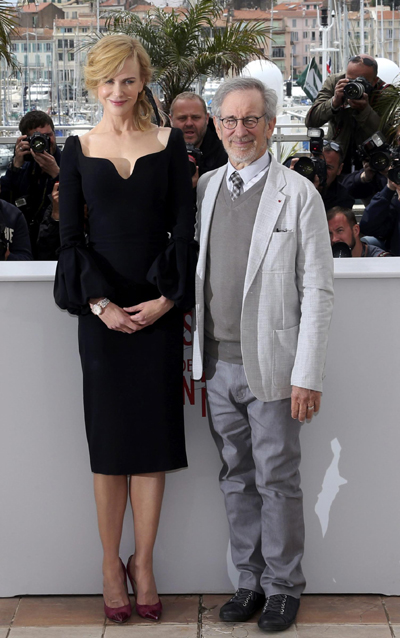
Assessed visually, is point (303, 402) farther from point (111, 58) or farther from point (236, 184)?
point (111, 58)

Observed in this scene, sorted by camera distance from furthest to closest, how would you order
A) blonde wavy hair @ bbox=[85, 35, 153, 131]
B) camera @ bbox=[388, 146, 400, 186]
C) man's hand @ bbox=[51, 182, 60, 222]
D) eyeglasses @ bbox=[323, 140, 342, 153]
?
eyeglasses @ bbox=[323, 140, 342, 153] → camera @ bbox=[388, 146, 400, 186] → man's hand @ bbox=[51, 182, 60, 222] → blonde wavy hair @ bbox=[85, 35, 153, 131]

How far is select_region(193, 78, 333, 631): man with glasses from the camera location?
2178 millimetres

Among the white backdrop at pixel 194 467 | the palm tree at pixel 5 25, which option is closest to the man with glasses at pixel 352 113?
the white backdrop at pixel 194 467

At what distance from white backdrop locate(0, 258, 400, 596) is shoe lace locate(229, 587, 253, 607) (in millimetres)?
145

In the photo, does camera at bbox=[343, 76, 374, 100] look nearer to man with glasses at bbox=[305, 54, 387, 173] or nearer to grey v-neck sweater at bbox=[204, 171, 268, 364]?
man with glasses at bbox=[305, 54, 387, 173]

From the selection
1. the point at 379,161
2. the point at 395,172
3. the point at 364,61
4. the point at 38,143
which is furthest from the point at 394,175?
the point at 38,143

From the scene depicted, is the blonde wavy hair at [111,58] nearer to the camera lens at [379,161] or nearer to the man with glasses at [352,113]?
the camera lens at [379,161]

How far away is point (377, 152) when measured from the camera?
403 cm

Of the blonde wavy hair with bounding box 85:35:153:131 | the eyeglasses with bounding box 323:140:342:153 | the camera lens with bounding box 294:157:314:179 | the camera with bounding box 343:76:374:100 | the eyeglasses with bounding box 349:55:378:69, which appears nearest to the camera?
the blonde wavy hair with bounding box 85:35:153:131

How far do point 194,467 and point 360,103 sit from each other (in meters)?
2.76

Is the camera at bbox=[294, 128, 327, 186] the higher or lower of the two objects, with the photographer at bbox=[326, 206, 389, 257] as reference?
higher

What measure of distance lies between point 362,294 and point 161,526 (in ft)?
3.20

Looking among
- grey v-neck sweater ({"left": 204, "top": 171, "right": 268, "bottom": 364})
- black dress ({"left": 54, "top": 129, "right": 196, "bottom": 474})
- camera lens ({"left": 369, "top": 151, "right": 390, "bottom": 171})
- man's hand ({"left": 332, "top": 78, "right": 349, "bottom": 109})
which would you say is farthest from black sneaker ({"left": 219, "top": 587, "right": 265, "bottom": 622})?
man's hand ({"left": 332, "top": 78, "right": 349, "bottom": 109})

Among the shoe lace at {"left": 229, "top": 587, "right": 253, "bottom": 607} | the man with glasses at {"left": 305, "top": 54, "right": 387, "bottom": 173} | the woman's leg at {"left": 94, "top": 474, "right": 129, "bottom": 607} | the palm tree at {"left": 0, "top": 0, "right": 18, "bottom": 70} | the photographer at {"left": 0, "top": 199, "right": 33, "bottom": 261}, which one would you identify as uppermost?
the palm tree at {"left": 0, "top": 0, "right": 18, "bottom": 70}
